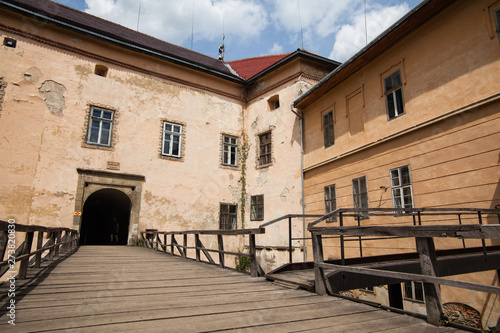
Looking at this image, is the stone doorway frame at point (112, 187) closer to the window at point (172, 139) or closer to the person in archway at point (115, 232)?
the window at point (172, 139)

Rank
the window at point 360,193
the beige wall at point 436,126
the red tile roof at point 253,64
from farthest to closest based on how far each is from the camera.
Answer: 1. the red tile roof at point 253,64
2. the window at point 360,193
3. the beige wall at point 436,126

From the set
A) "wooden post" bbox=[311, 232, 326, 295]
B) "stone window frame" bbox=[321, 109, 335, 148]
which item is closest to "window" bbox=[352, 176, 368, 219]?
"stone window frame" bbox=[321, 109, 335, 148]

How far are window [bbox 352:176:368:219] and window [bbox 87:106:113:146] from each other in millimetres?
10328

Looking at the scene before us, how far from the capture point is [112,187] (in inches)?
526

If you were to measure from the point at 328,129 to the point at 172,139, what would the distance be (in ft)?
24.5

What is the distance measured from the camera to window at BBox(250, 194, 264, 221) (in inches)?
610

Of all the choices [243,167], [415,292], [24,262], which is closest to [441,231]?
[24,262]

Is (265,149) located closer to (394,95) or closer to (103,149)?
(394,95)

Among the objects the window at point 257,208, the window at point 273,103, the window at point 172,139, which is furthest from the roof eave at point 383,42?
the window at point 172,139

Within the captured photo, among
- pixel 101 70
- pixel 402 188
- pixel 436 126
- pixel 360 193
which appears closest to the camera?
pixel 436 126

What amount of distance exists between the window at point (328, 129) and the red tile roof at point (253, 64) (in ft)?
24.2

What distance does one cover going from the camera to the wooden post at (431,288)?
110 inches

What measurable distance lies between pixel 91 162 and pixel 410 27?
12.7 meters

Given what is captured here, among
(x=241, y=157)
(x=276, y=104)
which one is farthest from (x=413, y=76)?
(x=241, y=157)
